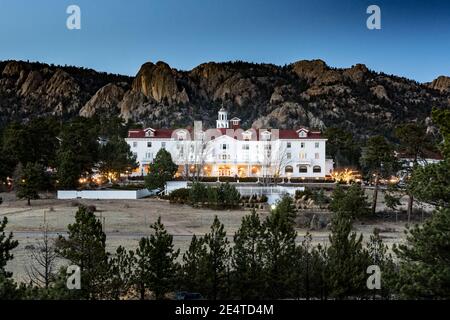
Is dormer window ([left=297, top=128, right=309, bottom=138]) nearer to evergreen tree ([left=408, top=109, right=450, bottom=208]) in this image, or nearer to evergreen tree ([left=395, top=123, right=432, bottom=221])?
evergreen tree ([left=395, top=123, right=432, bottom=221])

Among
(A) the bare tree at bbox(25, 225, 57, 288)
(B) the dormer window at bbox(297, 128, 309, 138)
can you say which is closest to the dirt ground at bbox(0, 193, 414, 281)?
(A) the bare tree at bbox(25, 225, 57, 288)

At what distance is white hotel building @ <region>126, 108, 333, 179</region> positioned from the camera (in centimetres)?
8288

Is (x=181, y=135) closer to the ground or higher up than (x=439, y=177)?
higher up

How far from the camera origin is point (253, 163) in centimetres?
8319

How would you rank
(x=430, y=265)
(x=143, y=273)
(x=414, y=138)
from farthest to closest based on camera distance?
(x=414, y=138) < (x=143, y=273) < (x=430, y=265)

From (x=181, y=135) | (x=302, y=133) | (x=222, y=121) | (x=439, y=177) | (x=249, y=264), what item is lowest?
(x=249, y=264)

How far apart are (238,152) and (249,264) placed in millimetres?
66249

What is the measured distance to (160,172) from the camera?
63.3 meters

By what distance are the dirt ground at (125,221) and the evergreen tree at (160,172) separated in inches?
140

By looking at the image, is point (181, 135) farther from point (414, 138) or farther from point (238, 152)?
point (414, 138)

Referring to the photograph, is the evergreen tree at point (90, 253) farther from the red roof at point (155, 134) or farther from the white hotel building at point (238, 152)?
the red roof at point (155, 134)

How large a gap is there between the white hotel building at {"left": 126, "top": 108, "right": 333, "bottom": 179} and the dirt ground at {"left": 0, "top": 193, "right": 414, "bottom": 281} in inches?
966

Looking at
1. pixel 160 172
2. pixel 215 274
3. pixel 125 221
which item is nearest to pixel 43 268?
pixel 215 274

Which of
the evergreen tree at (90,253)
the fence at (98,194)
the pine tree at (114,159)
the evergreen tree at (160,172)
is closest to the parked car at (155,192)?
the evergreen tree at (160,172)
